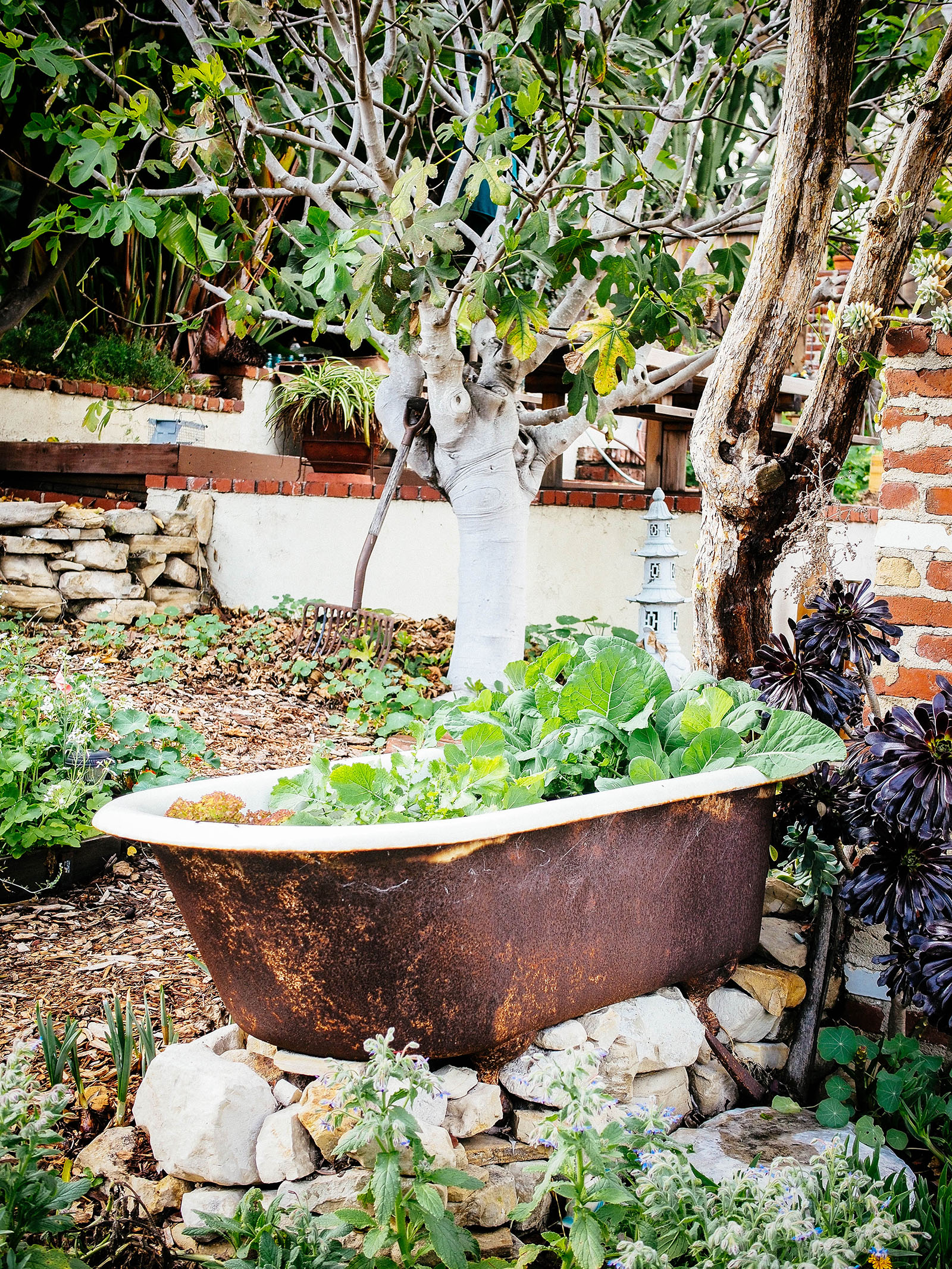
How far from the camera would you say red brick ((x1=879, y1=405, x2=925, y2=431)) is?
250 centimetres

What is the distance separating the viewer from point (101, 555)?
4.92m

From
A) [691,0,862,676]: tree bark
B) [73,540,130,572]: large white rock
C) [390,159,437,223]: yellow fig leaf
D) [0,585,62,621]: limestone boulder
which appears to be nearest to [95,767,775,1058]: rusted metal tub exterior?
[691,0,862,676]: tree bark

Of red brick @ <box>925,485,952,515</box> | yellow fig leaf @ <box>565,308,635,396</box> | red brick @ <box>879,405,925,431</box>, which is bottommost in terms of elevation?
red brick @ <box>925,485,952,515</box>

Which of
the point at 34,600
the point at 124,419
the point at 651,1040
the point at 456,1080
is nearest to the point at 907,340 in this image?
the point at 651,1040

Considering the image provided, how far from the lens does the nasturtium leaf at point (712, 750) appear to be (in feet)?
6.14

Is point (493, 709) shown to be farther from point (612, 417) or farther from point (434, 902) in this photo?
point (612, 417)

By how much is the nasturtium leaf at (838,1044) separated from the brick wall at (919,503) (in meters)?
0.96

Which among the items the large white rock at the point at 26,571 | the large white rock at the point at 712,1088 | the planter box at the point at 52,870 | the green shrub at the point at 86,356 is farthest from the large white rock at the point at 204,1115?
the green shrub at the point at 86,356

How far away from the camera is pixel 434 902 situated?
147cm

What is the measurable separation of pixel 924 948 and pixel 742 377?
4.18ft

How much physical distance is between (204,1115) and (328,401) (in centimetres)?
563

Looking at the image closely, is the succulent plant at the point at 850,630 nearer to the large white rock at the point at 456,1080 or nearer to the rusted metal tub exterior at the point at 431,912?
the rusted metal tub exterior at the point at 431,912

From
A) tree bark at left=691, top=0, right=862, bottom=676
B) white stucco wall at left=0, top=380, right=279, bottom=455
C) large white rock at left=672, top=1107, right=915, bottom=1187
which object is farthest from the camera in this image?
white stucco wall at left=0, top=380, right=279, bottom=455

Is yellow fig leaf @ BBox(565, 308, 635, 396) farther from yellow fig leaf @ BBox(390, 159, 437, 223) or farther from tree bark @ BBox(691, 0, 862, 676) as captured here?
yellow fig leaf @ BBox(390, 159, 437, 223)
